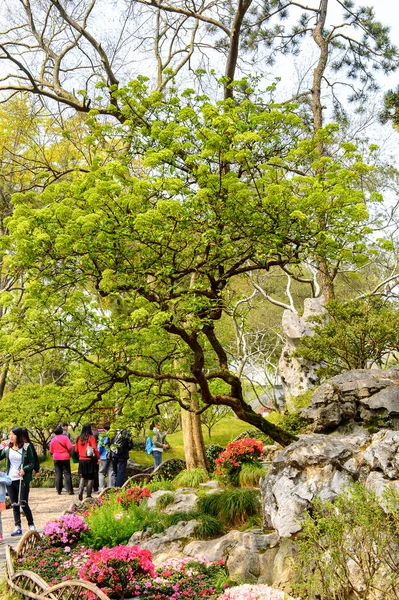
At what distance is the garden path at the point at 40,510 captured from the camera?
9938 millimetres

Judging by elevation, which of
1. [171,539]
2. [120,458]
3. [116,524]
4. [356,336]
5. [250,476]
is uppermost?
[356,336]

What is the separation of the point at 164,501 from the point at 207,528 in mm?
2137

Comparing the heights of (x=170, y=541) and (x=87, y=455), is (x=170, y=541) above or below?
below

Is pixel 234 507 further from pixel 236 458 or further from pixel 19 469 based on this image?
pixel 19 469

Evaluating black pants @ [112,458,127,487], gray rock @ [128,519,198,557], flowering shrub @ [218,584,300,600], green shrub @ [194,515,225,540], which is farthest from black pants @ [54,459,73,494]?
flowering shrub @ [218,584,300,600]

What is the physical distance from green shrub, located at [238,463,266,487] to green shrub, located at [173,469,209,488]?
5.29 ft

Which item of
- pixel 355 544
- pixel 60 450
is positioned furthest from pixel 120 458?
pixel 355 544

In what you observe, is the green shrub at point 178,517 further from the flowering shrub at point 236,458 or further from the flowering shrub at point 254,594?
the flowering shrub at point 254,594

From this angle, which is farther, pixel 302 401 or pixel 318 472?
pixel 302 401

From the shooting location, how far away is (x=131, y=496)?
424 inches

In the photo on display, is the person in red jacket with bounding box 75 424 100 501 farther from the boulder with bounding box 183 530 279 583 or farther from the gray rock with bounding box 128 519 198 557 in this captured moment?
the boulder with bounding box 183 530 279 583

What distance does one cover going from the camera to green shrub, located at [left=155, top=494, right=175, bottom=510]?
406 inches

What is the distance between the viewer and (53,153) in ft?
62.1

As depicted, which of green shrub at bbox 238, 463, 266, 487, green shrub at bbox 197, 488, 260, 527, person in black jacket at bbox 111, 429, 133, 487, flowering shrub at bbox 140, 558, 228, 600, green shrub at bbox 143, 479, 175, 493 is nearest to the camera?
flowering shrub at bbox 140, 558, 228, 600
